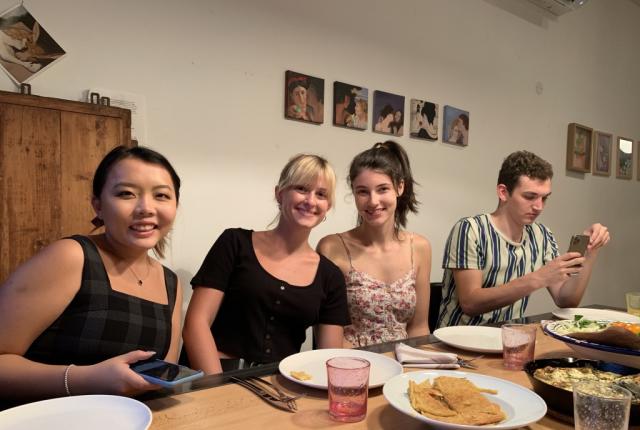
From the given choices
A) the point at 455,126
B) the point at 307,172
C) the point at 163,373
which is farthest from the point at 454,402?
the point at 455,126

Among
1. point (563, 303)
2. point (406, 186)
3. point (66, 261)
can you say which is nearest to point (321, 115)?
point (406, 186)

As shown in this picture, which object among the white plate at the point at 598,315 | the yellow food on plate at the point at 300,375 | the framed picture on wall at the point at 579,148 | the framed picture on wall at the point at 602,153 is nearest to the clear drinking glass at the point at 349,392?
the yellow food on plate at the point at 300,375

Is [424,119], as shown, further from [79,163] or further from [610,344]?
[610,344]

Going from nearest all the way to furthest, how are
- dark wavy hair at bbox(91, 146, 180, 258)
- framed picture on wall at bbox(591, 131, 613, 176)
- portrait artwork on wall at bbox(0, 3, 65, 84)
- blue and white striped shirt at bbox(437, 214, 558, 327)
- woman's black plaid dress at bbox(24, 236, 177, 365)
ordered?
woman's black plaid dress at bbox(24, 236, 177, 365) < dark wavy hair at bbox(91, 146, 180, 258) < portrait artwork on wall at bbox(0, 3, 65, 84) < blue and white striped shirt at bbox(437, 214, 558, 327) < framed picture on wall at bbox(591, 131, 613, 176)

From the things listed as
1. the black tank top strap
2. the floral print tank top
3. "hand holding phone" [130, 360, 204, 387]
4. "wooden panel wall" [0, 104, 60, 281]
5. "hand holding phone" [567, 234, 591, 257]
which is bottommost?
the floral print tank top

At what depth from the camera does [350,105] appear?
275cm

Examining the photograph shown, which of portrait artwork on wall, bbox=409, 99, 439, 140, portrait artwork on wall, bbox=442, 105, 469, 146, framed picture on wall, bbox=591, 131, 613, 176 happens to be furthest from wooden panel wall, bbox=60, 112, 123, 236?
framed picture on wall, bbox=591, 131, 613, 176

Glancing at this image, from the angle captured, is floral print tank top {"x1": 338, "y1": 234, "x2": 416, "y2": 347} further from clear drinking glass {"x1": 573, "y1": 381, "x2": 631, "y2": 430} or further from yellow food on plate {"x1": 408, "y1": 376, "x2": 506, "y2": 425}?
clear drinking glass {"x1": 573, "y1": 381, "x2": 631, "y2": 430}

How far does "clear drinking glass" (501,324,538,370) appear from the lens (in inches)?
43.4

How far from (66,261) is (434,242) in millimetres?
2623

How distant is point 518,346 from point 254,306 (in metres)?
0.81

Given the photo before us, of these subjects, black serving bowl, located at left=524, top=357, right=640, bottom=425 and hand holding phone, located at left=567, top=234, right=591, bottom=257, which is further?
hand holding phone, located at left=567, top=234, right=591, bottom=257

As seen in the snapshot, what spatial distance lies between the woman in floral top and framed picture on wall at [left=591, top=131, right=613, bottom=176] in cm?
338

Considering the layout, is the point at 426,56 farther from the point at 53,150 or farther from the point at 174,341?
the point at 174,341
